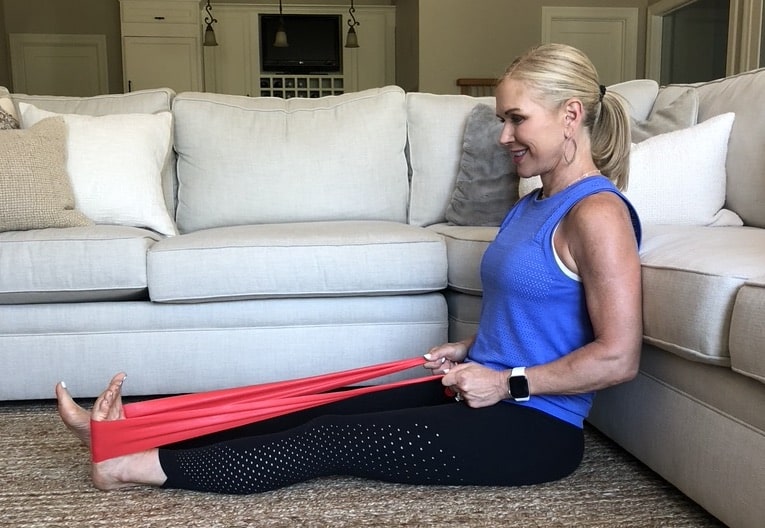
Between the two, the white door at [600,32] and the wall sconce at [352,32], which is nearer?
the white door at [600,32]

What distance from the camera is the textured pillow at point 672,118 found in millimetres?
2246

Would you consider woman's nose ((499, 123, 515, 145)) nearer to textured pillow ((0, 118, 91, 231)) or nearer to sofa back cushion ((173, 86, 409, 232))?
sofa back cushion ((173, 86, 409, 232))

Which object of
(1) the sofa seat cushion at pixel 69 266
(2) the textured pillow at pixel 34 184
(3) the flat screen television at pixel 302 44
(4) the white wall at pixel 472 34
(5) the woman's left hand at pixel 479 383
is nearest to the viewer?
(5) the woman's left hand at pixel 479 383

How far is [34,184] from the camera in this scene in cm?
207

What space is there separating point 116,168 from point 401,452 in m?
1.52

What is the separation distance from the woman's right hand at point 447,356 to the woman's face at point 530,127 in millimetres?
412

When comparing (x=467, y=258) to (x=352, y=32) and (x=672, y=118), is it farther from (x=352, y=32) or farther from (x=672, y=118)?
(x=352, y=32)

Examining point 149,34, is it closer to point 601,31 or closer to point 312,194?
point 601,31

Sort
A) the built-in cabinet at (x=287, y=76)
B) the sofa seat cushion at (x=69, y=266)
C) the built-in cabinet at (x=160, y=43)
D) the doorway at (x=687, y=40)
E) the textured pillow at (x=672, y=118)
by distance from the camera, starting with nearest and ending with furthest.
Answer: the sofa seat cushion at (x=69, y=266)
the textured pillow at (x=672, y=118)
the doorway at (x=687, y=40)
the built-in cabinet at (x=160, y=43)
the built-in cabinet at (x=287, y=76)

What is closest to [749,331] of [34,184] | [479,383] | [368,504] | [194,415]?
[479,383]

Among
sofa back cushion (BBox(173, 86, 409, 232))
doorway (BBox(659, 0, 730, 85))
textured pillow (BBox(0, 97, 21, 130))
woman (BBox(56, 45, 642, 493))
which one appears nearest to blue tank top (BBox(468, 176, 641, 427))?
woman (BBox(56, 45, 642, 493))

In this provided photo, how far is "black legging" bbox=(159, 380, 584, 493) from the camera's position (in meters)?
1.29

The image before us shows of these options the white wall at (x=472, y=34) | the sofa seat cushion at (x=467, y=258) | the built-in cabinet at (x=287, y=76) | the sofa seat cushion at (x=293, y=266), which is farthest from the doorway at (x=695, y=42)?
the sofa seat cushion at (x=293, y=266)

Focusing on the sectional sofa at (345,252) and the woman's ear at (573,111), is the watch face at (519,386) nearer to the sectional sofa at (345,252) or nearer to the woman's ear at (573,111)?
the sectional sofa at (345,252)
